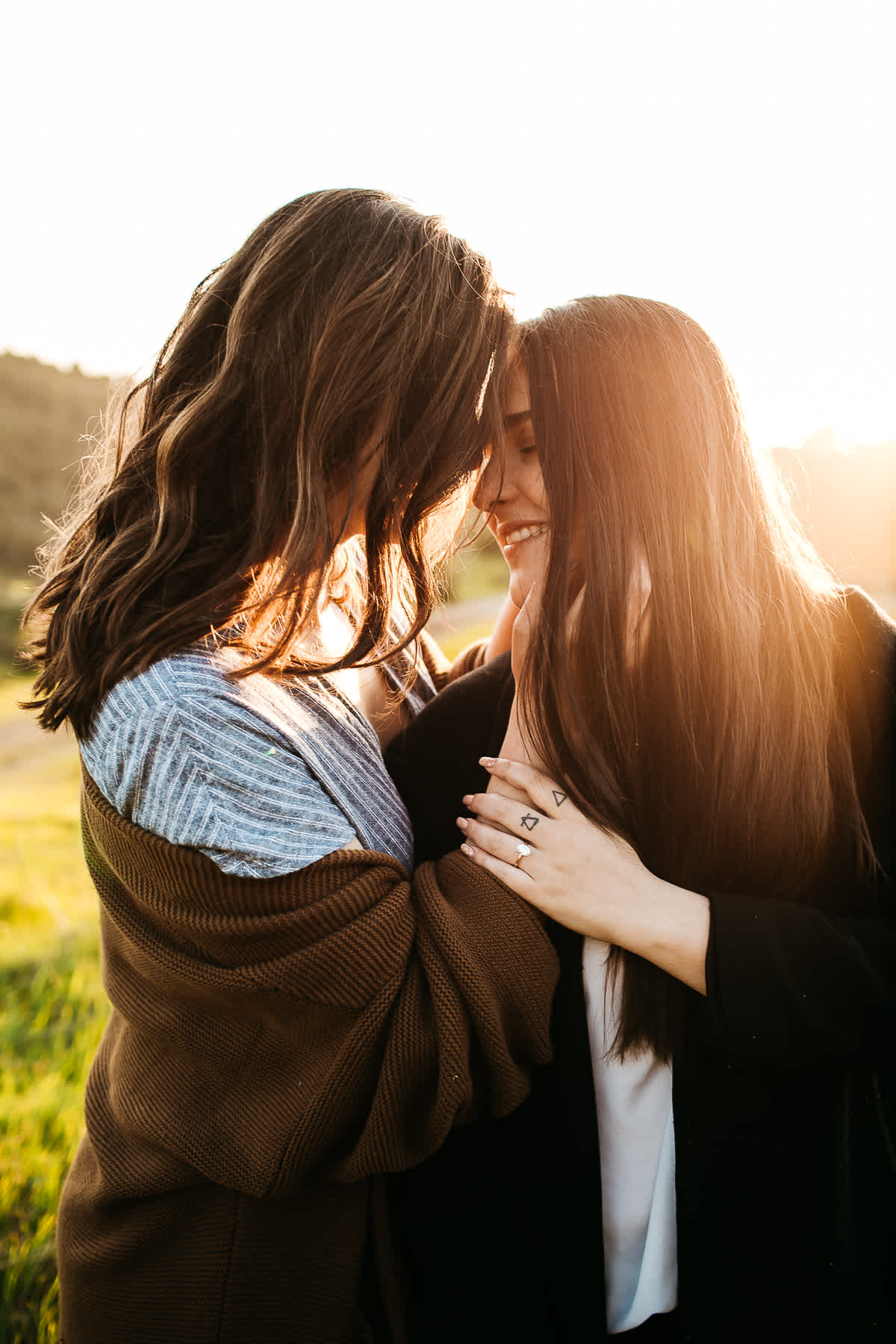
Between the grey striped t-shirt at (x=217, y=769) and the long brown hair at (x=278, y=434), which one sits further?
the long brown hair at (x=278, y=434)

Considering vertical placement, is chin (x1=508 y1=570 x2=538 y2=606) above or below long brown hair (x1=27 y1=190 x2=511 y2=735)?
below

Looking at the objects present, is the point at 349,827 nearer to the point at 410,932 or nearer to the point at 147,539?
the point at 410,932

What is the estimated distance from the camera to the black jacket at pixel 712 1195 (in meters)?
1.40

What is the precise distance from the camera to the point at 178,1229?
1396 millimetres

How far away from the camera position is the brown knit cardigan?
1.20 metres

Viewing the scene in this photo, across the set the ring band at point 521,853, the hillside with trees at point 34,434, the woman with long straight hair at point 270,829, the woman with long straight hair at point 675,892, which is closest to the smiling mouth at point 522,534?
the woman with long straight hair at point 675,892

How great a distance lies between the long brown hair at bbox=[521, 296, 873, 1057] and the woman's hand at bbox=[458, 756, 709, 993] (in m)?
0.07

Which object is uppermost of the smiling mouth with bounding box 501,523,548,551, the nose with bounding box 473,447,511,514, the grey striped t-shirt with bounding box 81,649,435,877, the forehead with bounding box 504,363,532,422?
the forehead with bounding box 504,363,532,422

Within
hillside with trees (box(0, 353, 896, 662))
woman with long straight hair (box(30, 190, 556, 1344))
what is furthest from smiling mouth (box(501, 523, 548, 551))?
hillside with trees (box(0, 353, 896, 662))

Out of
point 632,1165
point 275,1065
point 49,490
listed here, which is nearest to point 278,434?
point 275,1065

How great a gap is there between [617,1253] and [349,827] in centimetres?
93

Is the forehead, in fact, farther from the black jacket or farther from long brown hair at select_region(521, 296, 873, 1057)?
the black jacket

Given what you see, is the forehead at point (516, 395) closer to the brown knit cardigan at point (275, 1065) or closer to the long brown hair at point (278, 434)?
the long brown hair at point (278, 434)

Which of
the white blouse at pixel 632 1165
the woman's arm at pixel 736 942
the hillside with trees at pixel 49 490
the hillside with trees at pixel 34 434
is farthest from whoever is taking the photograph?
→ the hillside with trees at pixel 34 434
